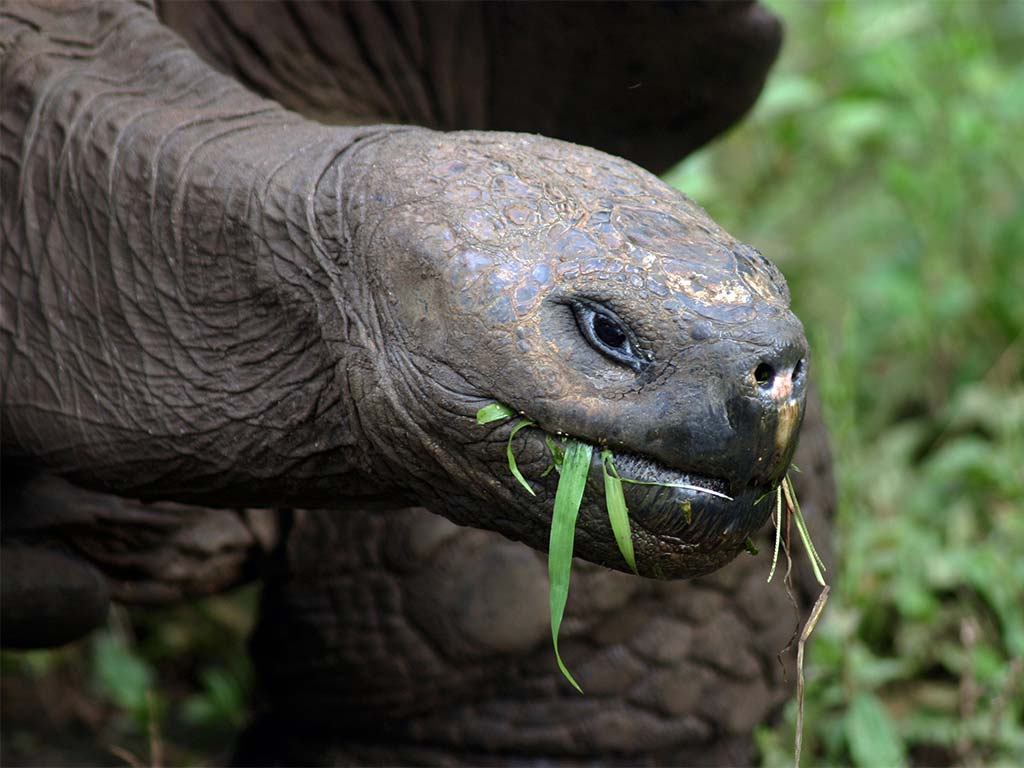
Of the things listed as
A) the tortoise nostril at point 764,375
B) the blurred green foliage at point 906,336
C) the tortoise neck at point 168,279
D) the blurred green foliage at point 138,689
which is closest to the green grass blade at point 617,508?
the tortoise nostril at point 764,375

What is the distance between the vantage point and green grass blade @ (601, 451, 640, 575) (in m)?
1.23

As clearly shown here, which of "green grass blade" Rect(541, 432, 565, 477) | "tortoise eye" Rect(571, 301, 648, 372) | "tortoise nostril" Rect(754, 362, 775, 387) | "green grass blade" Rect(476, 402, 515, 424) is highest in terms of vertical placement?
"tortoise eye" Rect(571, 301, 648, 372)

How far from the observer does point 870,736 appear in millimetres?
2250

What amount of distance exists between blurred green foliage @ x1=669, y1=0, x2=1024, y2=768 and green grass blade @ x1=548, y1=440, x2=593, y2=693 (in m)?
1.09

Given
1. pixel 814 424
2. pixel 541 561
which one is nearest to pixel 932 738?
pixel 814 424

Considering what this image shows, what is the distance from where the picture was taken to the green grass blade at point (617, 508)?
1231 millimetres

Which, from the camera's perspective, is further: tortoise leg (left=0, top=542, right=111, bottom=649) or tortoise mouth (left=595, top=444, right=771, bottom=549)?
tortoise leg (left=0, top=542, right=111, bottom=649)

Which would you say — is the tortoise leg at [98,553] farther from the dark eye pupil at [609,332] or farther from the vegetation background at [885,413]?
the dark eye pupil at [609,332]

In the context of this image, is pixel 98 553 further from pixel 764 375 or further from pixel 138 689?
pixel 764 375

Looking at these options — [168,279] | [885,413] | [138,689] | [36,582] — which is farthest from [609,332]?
[885,413]

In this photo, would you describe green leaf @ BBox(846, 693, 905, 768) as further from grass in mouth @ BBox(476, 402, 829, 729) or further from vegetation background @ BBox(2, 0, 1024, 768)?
grass in mouth @ BBox(476, 402, 829, 729)

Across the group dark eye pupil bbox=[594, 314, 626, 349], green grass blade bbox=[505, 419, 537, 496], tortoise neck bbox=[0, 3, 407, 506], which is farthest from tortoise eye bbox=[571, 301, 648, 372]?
tortoise neck bbox=[0, 3, 407, 506]

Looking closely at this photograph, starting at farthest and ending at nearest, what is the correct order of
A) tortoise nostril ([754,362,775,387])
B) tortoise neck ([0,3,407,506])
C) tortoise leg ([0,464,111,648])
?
tortoise leg ([0,464,111,648]) < tortoise neck ([0,3,407,506]) < tortoise nostril ([754,362,775,387])

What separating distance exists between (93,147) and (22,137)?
0.33ft
